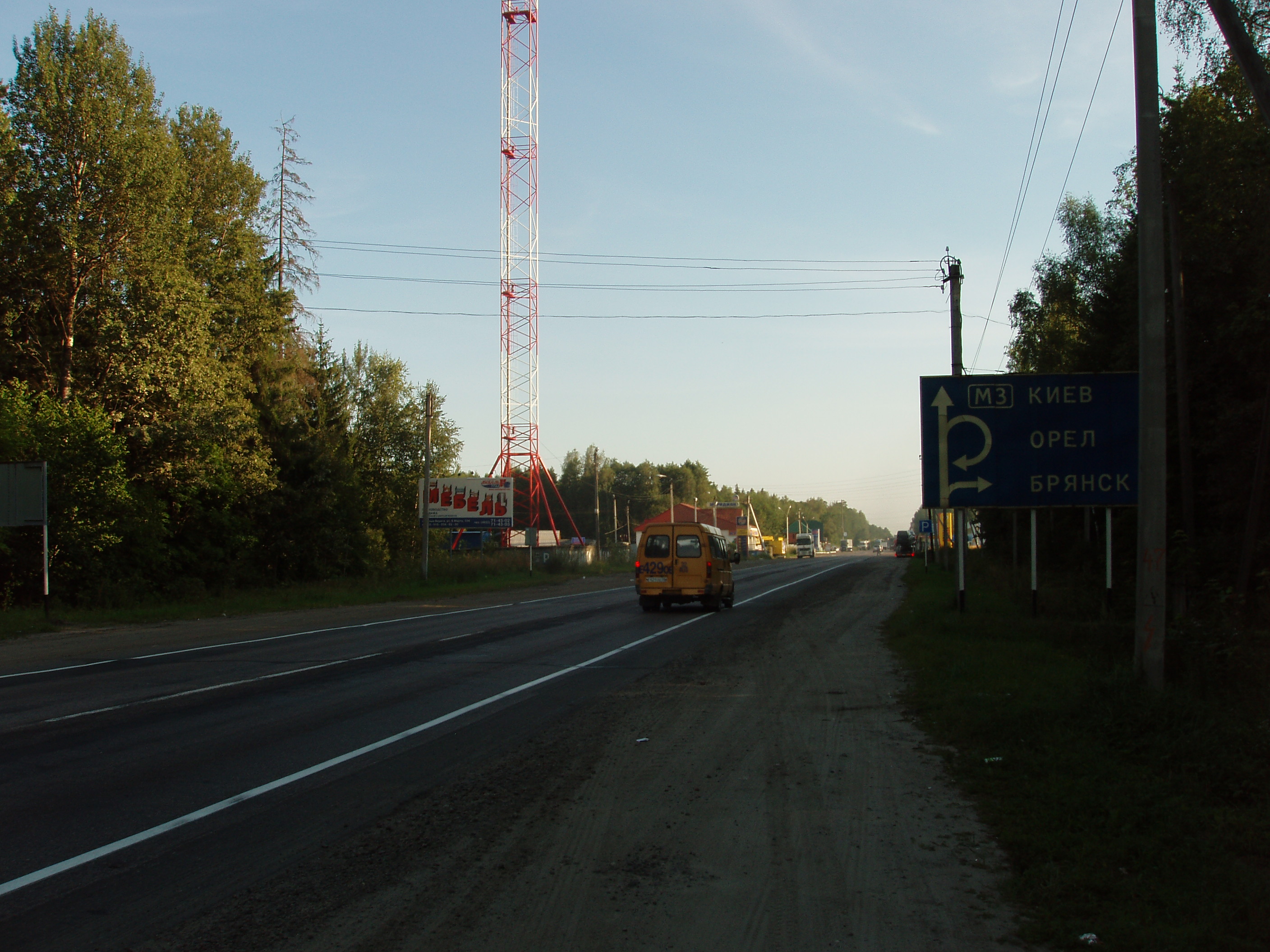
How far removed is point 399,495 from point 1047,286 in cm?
4095

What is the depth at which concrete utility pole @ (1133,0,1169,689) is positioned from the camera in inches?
360

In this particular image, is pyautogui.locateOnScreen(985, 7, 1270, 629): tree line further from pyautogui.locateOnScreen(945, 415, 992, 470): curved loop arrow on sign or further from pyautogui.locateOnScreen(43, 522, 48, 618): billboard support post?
pyautogui.locateOnScreen(43, 522, 48, 618): billboard support post

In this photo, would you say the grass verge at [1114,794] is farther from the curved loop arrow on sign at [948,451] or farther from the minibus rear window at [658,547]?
the minibus rear window at [658,547]

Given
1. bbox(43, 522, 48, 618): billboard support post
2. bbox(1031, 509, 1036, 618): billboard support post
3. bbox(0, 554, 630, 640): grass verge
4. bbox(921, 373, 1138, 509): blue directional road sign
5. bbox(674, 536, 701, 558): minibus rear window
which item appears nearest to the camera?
bbox(921, 373, 1138, 509): blue directional road sign

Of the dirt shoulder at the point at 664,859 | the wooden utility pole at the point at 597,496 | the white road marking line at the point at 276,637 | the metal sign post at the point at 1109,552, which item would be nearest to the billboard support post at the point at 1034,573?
the metal sign post at the point at 1109,552

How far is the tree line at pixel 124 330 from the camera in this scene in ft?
89.0

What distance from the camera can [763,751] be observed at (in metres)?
8.02

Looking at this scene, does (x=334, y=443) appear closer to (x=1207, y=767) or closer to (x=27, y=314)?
(x=27, y=314)

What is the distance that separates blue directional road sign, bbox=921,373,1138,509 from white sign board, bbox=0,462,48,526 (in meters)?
20.6

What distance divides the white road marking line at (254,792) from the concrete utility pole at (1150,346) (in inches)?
279

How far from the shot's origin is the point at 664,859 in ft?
17.3

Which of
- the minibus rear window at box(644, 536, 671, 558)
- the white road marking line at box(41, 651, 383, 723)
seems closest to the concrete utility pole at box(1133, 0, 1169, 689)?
the white road marking line at box(41, 651, 383, 723)

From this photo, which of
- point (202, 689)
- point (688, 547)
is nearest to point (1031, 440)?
point (688, 547)

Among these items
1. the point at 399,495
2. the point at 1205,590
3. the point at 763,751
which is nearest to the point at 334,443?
the point at 399,495
